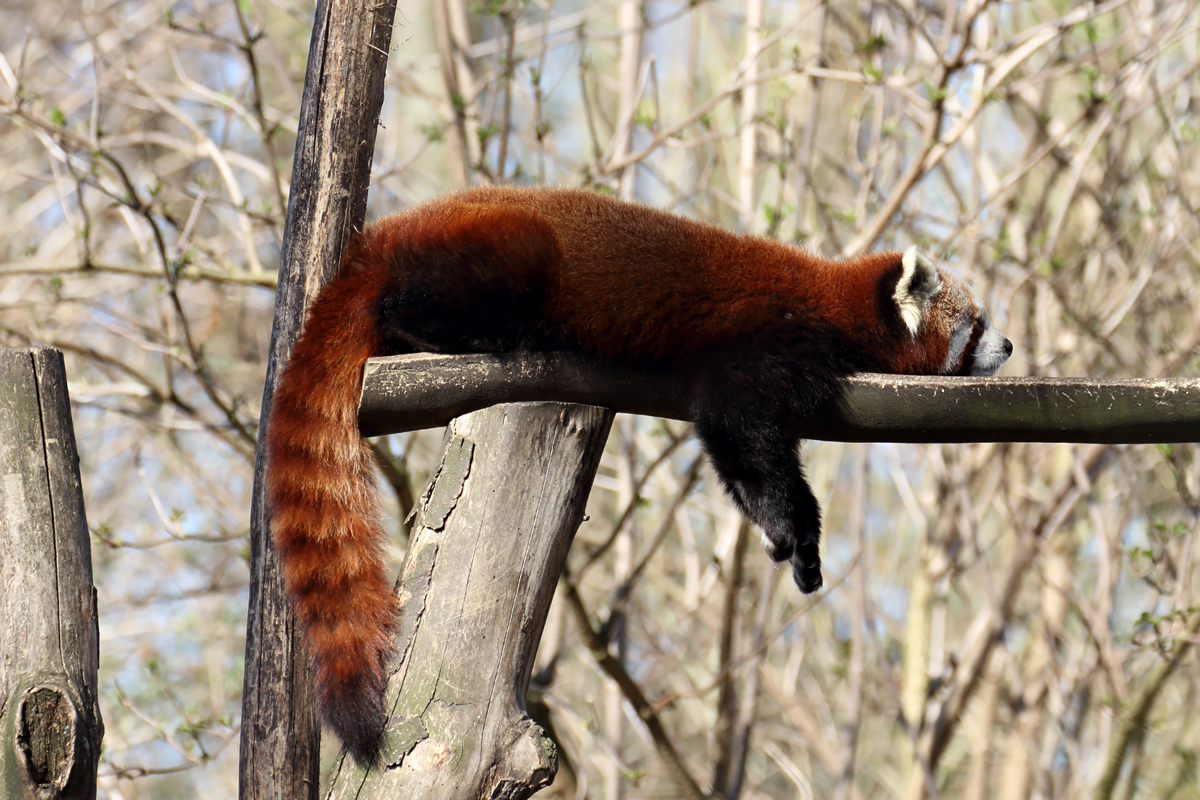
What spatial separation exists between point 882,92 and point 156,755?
5.28 meters

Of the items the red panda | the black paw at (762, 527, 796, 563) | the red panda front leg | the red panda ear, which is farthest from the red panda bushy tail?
the red panda ear

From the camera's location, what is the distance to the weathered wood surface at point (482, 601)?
1.65 meters

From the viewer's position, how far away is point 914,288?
99.5 inches

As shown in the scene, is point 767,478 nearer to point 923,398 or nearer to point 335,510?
point 923,398

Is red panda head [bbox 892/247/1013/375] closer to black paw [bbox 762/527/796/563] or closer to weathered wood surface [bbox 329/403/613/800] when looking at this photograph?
black paw [bbox 762/527/796/563]

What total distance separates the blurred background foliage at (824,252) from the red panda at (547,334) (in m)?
0.74

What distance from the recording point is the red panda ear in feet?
8.19

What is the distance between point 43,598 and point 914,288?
208 cm

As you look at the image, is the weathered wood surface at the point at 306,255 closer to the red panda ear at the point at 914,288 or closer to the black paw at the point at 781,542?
the black paw at the point at 781,542

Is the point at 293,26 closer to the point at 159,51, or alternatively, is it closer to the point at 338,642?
the point at 159,51

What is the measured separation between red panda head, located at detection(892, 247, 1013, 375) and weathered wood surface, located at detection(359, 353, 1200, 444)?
57 centimetres

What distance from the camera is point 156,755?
223 inches

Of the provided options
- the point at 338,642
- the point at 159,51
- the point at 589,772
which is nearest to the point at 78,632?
the point at 338,642

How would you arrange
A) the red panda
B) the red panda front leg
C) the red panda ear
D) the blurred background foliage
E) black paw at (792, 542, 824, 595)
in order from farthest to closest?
the blurred background foliage < the red panda ear < black paw at (792, 542, 824, 595) < the red panda front leg < the red panda
